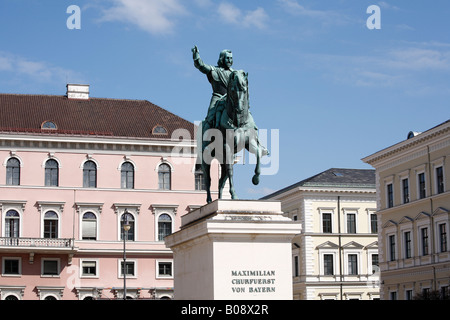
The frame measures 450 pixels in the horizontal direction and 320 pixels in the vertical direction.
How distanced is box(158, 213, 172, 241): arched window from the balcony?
665 cm

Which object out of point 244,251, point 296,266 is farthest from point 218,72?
point 296,266

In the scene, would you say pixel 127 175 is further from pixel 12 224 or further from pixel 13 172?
pixel 12 224

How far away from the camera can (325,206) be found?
84000 millimetres

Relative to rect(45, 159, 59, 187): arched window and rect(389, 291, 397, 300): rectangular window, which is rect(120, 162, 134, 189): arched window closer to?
rect(45, 159, 59, 187): arched window

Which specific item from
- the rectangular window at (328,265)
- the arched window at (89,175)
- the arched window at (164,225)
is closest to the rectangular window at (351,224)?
the rectangular window at (328,265)

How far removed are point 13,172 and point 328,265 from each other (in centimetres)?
3195

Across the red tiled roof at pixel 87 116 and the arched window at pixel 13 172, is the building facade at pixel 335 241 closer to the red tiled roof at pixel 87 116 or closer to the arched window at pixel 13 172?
the red tiled roof at pixel 87 116

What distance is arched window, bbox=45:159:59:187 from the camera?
6593 cm

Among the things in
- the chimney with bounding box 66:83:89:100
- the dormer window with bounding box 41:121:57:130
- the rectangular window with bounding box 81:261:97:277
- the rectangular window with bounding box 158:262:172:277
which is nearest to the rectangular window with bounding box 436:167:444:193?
the rectangular window with bounding box 158:262:172:277

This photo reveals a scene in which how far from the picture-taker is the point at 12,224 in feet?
211

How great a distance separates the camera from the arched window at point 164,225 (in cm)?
6669
